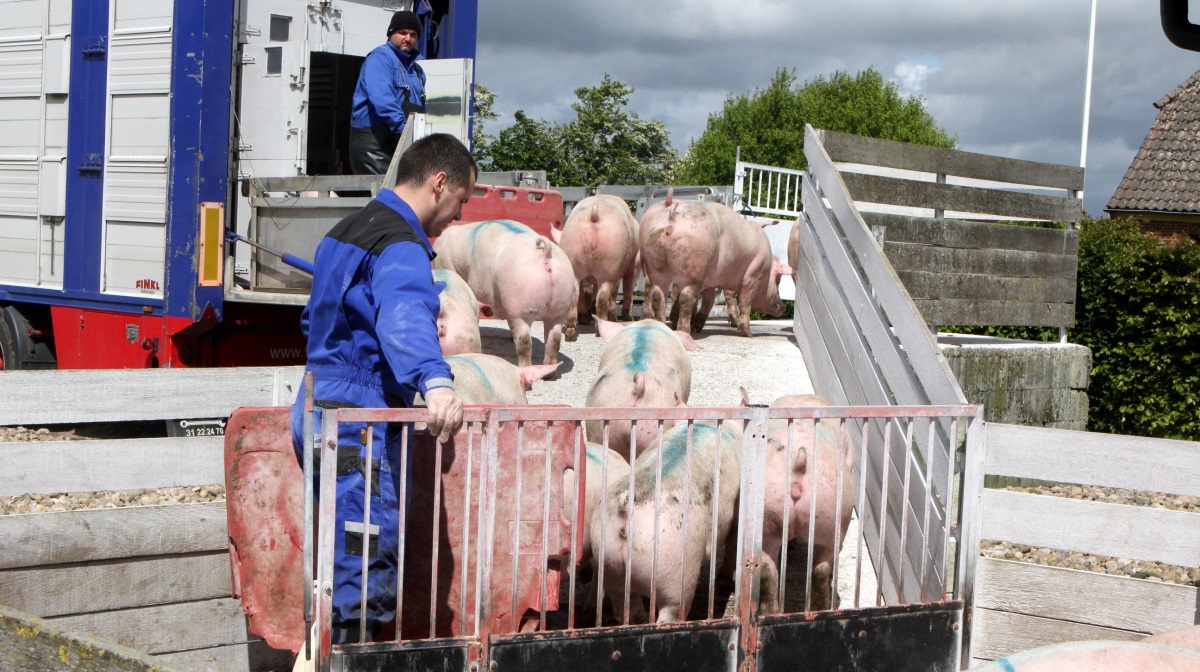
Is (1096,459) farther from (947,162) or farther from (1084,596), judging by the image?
(947,162)

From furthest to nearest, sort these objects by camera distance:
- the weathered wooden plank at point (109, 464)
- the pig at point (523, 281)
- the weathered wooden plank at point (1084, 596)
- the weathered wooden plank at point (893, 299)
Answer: the pig at point (523, 281) < the weathered wooden plank at point (893, 299) < the weathered wooden plank at point (1084, 596) < the weathered wooden plank at point (109, 464)

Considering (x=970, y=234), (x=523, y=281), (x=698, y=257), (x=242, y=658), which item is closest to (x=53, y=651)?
(x=242, y=658)

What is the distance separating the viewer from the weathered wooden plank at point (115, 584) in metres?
4.36

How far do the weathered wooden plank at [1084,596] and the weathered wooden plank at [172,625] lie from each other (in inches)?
129

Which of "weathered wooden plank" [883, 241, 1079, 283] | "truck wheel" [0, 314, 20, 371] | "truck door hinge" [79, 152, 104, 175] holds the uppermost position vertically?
"truck door hinge" [79, 152, 104, 175]

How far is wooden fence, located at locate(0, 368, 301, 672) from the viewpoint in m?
4.41

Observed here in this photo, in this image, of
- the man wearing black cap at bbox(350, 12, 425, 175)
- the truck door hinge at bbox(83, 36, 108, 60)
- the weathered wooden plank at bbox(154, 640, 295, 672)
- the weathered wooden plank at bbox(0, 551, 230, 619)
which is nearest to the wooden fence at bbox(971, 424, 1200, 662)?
the weathered wooden plank at bbox(154, 640, 295, 672)

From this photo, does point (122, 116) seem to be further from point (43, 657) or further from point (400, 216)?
point (43, 657)

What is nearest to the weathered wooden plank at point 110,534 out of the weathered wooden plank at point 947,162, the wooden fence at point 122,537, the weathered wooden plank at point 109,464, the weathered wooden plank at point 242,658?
the wooden fence at point 122,537

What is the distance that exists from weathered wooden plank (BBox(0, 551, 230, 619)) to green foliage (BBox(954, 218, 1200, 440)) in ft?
33.2

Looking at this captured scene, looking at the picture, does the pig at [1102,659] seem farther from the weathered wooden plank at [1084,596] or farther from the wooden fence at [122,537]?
the wooden fence at [122,537]

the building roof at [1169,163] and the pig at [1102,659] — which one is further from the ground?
the building roof at [1169,163]

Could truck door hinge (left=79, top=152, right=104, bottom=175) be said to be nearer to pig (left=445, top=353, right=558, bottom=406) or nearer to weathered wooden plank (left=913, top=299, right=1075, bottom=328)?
pig (left=445, top=353, right=558, bottom=406)

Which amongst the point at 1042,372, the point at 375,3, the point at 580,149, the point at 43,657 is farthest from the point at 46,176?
the point at 580,149
